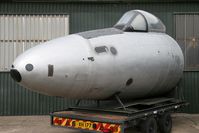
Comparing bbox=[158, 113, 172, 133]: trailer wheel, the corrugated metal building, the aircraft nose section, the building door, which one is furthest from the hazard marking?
the building door

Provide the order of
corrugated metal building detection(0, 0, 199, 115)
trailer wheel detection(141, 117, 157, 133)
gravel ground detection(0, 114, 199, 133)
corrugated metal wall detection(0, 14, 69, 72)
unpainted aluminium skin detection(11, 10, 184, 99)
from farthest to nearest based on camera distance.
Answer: corrugated metal wall detection(0, 14, 69, 72) → corrugated metal building detection(0, 0, 199, 115) → gravel ground detection(0, 114, 199, 133) → trailer wheel detection(141, 117, 157, 133) → unpainted aluminium skin detection(11, 10, 184, 99)

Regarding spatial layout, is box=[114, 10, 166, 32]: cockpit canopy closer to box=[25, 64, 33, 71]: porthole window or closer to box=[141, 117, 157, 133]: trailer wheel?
box=[141, 117, 157, 133]: trailer wheel

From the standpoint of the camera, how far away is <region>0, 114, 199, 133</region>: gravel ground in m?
10.2

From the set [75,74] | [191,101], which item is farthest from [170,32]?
[75,74]

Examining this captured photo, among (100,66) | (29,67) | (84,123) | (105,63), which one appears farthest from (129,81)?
(29,67)

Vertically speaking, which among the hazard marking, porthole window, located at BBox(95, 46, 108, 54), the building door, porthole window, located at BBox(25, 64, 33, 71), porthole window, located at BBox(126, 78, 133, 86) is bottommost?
the hazard marking

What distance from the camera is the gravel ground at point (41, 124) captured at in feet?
33.4

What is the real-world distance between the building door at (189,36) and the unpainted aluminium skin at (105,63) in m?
3.56

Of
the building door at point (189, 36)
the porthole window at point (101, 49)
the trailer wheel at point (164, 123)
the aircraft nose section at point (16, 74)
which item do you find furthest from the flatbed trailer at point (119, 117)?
the building door at point (189, 36)

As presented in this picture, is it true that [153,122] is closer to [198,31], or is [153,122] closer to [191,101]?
[191,101]

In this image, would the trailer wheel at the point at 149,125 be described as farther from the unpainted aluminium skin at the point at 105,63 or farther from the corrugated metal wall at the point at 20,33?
the corrugated metal wall at the point at 20,33

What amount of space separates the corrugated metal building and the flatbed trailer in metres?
4.30

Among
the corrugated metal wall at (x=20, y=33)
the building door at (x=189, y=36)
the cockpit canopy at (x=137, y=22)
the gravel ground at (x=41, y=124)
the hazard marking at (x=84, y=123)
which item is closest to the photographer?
the hazard marking at (x=84, y=123)

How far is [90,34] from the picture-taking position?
8234 mm
